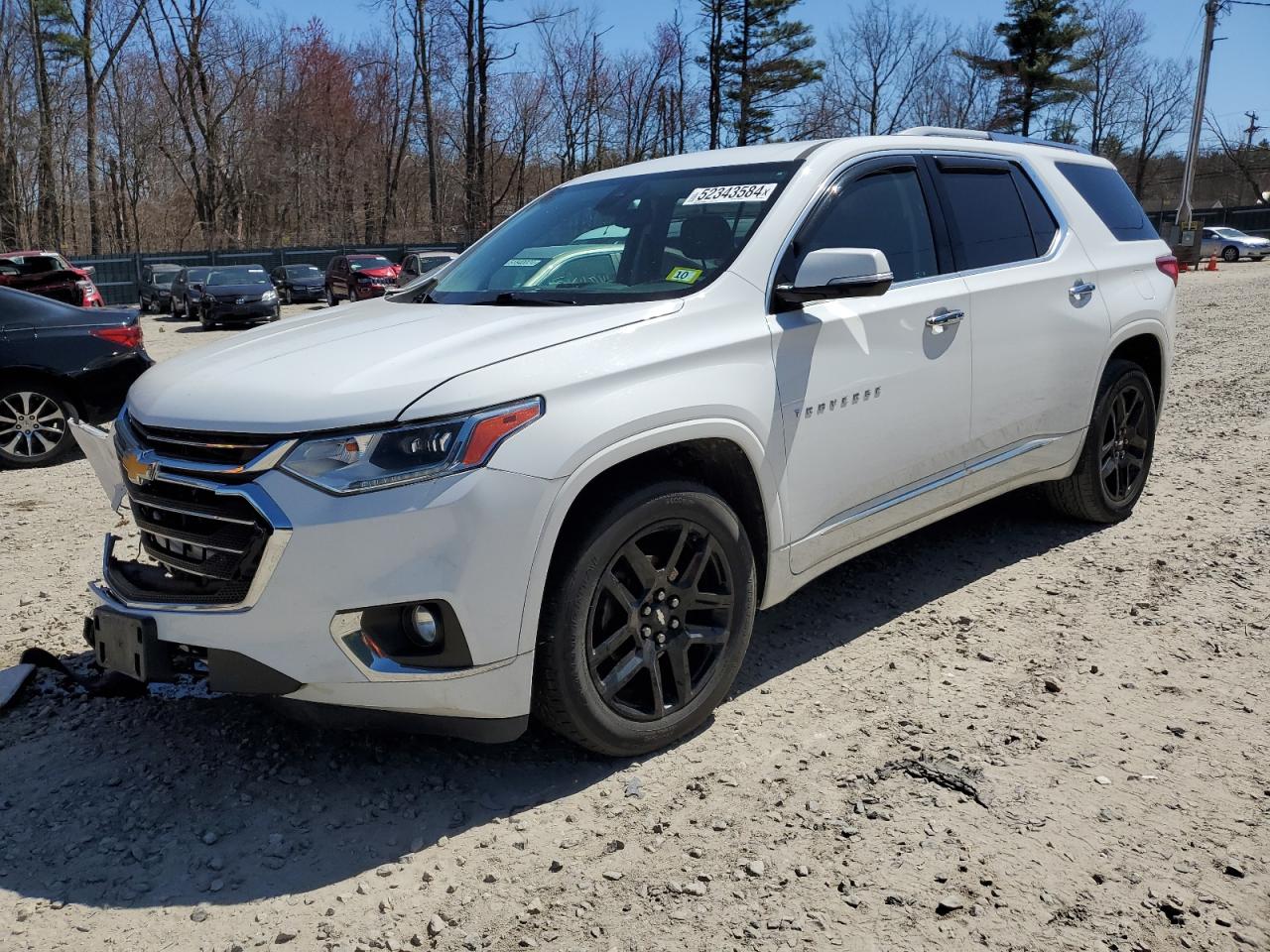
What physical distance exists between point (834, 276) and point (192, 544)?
209 cm

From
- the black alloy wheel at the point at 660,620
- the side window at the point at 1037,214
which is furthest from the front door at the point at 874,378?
the side window at the point at 1037,214

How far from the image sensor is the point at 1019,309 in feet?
14.5

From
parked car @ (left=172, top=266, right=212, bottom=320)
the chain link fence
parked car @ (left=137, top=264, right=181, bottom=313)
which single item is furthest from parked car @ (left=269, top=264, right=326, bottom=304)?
the chain link fence

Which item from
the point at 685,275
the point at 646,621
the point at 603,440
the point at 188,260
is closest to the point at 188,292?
the point at 188,260

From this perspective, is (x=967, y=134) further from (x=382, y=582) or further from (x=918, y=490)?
(x=382, y=582)

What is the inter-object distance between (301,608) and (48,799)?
3.85 feet

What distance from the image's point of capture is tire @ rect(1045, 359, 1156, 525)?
5145 mm

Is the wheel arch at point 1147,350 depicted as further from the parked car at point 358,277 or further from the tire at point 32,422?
the parked car at point 358,277

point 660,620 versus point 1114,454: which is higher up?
point 1114,454

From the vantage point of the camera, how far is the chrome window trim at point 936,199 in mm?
3570

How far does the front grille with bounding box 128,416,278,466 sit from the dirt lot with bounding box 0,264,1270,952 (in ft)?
3.41

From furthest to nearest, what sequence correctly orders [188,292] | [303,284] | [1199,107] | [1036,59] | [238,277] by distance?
[1036,59] < [1199,107] < [303,284] < [188,292] < [238,277]

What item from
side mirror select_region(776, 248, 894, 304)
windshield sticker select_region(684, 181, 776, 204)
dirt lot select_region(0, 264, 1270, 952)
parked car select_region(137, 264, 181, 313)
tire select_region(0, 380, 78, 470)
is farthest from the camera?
parked car select_region(137, 264, 181, 313)

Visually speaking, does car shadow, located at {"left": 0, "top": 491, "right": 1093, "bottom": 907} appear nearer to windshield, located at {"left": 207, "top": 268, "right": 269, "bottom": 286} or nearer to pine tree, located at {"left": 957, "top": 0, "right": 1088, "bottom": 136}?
windshield, located at {"left": 207, "top": 268, "right": 269, "bottom": 286}
